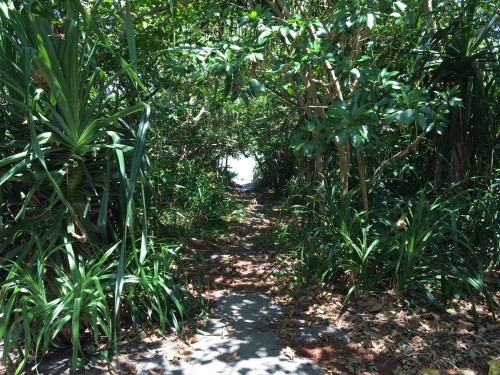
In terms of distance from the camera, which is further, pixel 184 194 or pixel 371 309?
pixel 184 194

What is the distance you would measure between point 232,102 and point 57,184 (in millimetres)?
1659

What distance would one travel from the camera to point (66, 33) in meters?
2.79

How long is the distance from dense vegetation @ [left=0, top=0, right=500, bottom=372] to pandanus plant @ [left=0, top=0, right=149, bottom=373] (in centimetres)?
1

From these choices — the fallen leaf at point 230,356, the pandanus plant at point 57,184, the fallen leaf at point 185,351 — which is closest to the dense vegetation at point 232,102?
the pandanus plant at point 57,184

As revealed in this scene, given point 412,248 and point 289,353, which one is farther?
point 412,248

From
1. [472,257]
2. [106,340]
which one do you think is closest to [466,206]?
[472,257]

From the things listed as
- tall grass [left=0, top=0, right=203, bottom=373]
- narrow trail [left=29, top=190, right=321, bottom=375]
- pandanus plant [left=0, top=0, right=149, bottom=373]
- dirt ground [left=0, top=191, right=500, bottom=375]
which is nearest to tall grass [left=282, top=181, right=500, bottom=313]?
dirt ground [left=0, top=191, right=500, bottom=375]

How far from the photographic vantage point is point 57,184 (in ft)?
9.46

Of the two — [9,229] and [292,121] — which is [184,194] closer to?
[292,121]

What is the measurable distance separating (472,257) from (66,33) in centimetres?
371

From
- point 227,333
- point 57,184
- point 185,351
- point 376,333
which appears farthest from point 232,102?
point 376,333

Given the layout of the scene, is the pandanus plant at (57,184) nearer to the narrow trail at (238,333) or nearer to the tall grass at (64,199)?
the tall grass at (64,199)

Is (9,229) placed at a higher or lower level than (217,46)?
lower

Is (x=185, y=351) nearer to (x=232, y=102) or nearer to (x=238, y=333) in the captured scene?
(x=238, y=333)
